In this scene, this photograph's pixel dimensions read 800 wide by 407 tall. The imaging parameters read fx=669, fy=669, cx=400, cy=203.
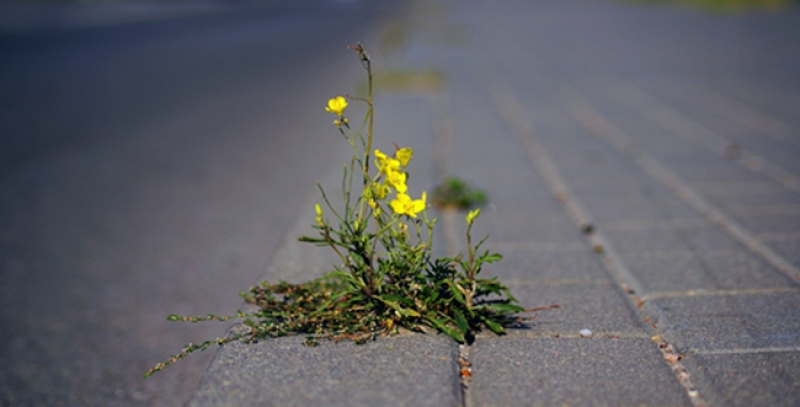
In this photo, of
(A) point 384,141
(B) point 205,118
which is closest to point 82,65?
(B) point 205,118

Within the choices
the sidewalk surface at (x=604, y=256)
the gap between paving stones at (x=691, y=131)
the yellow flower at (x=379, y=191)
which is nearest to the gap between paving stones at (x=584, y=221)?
the sidewalk surface at (x=604, y=256)

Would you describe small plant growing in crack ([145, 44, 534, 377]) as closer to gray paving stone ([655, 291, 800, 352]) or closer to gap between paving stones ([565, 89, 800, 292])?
gray paving stone ([655, 291, 800, 352])

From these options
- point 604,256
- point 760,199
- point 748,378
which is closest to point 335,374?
point 748,378

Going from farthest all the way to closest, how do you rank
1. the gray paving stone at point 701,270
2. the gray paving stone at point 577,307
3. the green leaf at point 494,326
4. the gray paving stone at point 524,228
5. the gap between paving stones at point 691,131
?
the gap between paving stones at point 691,131
the gray paving stone at point 524,228
the gray paving stone at point 701,270
the gray paving stone at point 577,307
the green leaf at point 494,326

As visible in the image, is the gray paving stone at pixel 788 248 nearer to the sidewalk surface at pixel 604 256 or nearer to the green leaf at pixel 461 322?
the sidewalk surface at pixel 604 256

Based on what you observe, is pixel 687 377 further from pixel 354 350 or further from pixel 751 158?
pixel 751 158

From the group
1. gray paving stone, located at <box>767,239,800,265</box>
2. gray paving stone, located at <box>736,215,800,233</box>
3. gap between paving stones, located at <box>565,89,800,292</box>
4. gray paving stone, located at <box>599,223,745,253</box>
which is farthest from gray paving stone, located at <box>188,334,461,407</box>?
gray paving stone, located at <box>736,215,800,233</box>
